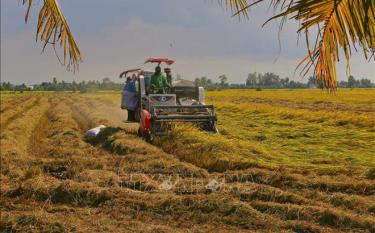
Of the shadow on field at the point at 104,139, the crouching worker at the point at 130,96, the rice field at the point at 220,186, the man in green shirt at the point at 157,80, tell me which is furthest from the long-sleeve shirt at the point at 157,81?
the rice field at the point at 220,186

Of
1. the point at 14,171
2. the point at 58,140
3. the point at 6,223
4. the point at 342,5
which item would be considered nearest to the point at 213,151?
the point at 14,171

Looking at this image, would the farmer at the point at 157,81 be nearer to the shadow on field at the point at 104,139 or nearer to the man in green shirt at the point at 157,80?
the man in green shirt at the point at 157,80

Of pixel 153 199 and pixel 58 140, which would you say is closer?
pixel 153 199

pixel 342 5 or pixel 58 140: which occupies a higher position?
pixel 342 5

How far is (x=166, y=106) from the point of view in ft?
39.9

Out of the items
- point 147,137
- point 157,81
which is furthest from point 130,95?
point 147,137

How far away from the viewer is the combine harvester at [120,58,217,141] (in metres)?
12.2

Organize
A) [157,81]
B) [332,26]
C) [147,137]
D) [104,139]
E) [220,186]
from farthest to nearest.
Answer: [104,139] < [157,81] < [147,137] < [220,186] < [332,26]

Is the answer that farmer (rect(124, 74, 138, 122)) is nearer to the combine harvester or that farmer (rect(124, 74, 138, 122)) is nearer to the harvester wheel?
the combine harvester

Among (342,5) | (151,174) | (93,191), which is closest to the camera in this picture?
(342,5)

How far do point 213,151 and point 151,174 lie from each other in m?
1.74

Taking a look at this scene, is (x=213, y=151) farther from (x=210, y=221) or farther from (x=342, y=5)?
(x=342, y=5)

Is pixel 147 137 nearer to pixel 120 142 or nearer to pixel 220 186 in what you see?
pixel 120 142

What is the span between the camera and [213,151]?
394 inches
